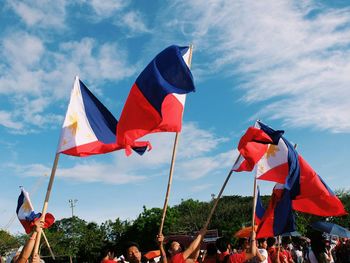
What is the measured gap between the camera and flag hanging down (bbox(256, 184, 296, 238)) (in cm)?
1014

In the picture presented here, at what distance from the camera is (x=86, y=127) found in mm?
7512

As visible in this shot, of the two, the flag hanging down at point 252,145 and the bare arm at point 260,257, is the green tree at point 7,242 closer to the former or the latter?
the bare arm at point 260,257

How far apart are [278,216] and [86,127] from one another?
16.4 feet

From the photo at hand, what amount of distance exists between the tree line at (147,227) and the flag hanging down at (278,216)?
4055 cm

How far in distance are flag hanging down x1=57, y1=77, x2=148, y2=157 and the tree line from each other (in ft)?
145

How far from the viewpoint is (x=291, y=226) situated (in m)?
Answer: 10.4

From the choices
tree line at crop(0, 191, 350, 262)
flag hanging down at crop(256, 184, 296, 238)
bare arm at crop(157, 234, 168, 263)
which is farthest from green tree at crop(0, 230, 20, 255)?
bare arm at crop(157, 234, 168, 263)

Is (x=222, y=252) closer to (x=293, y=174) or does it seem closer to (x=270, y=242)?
(x=293, y=174)

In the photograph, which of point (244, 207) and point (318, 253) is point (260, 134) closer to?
point (318, 253)

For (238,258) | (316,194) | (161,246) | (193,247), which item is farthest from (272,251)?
(161,246)

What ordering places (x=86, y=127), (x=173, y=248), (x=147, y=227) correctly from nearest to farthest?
(x=173, y=248)
(x=86, y=127)
(x=147, y=227)

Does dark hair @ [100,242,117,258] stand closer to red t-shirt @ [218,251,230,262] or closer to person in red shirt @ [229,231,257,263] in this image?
red t-shirt @ [218,251,230,262]

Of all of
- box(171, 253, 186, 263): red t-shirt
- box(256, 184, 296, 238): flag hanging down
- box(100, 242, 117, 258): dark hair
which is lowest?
box(171, 253, 186, 263): red t-shirt

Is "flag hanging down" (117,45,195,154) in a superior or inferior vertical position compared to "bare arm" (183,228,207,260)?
superior
